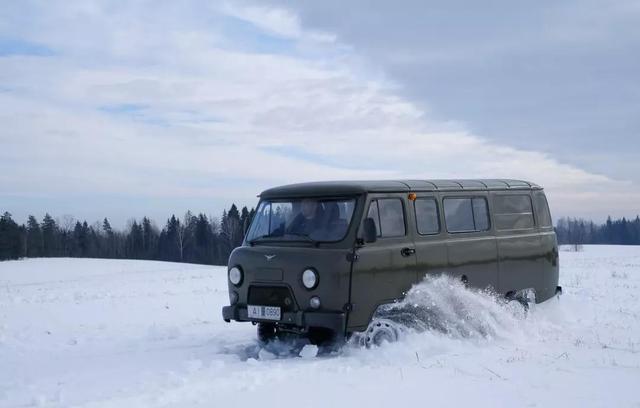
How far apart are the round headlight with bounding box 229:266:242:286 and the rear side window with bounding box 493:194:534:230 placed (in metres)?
4.70

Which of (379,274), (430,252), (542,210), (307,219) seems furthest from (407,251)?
(542,210)

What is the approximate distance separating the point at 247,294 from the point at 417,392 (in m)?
3.75

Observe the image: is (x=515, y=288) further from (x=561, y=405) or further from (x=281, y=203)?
(x=561, y=405)

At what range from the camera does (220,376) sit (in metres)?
7.32

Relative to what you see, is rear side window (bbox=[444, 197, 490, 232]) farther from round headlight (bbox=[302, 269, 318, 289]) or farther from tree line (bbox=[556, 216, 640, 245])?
tree line (bbox=[556, 216, 640, 245])

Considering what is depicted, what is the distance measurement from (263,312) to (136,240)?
116 m

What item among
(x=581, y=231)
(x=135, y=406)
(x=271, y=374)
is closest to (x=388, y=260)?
(x=271, y=374)

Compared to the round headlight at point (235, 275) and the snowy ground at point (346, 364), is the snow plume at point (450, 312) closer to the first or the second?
the snowy ground at point (346, 364)

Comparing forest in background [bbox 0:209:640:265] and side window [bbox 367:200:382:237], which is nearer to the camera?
side window [bbox 367:200:382:237]

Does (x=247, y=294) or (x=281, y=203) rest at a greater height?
(x=281, y=203)

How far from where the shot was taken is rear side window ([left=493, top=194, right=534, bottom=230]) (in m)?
11.9

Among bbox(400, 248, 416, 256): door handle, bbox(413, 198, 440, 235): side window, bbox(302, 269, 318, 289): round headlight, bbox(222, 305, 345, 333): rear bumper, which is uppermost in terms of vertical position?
bbox(413, 198, 440, 235): side window

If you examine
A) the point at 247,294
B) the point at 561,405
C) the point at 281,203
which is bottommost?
the point at 561,405

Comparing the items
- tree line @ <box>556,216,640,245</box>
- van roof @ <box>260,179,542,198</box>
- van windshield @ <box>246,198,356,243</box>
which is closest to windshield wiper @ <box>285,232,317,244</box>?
van windshield @ <box>246,198,356,243</box>
